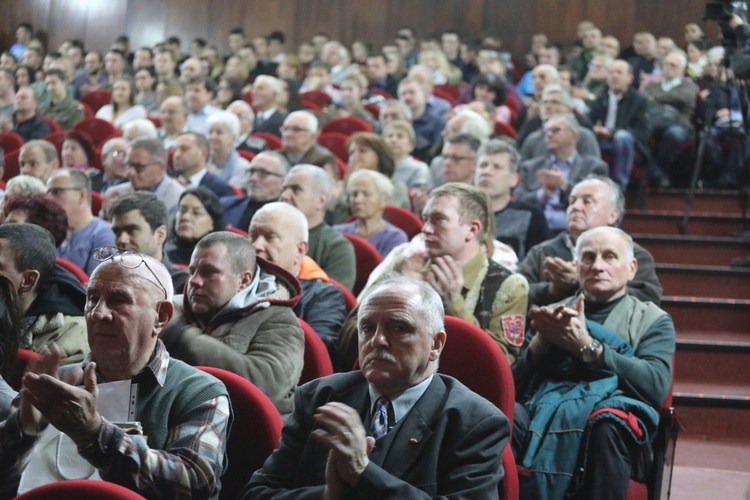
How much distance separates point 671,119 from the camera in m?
5.71

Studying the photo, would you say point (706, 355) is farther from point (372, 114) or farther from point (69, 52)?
point (69, 52)

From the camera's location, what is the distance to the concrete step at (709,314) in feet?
12.1

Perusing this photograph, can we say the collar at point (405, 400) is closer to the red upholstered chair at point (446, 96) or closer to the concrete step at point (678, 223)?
the concrete step at point (678, 223)

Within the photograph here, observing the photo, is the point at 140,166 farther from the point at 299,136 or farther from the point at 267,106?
the point at 267,106

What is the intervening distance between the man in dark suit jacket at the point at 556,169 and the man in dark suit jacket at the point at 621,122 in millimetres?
662

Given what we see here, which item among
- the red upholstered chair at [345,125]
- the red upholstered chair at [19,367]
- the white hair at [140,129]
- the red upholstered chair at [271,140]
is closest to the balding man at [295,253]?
the red upholstered chair at [19,367]

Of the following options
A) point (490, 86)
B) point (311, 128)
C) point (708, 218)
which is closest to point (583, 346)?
point (708, 218)

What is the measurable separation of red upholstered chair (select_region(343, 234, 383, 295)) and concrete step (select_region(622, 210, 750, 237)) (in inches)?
66.5

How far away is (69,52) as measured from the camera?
9.46m

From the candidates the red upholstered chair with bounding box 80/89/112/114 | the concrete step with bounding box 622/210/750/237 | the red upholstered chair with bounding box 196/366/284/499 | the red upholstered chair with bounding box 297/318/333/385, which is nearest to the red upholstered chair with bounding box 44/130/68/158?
the red upholstered chair with bounding box 80/89/112/114

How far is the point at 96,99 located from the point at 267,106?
80.6 inches

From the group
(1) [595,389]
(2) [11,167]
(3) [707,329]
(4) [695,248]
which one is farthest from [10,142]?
(1) [595,389]

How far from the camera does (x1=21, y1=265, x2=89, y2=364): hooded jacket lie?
2.26m

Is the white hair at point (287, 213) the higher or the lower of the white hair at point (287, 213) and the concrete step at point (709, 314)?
the higher
